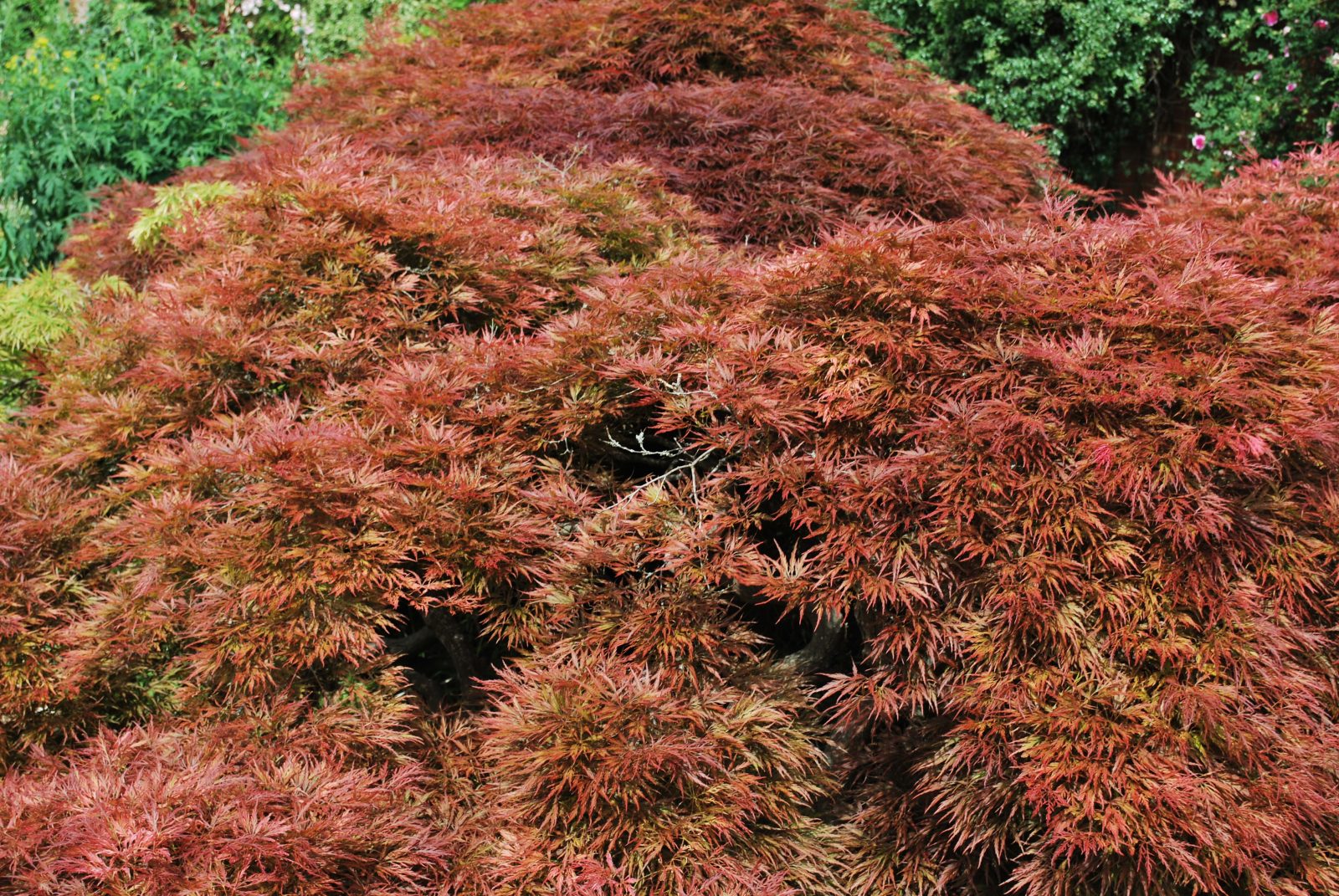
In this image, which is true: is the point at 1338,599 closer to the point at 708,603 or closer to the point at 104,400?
the point at 708,603

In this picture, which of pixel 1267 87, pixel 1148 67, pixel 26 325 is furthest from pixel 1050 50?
pixel 26 325

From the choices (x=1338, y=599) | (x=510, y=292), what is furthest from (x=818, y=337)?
(x=1338, y=599)

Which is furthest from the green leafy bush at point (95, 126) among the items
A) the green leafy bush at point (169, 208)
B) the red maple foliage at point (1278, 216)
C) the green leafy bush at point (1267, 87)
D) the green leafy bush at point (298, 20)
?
the green leafy bush at point (1267, 87)

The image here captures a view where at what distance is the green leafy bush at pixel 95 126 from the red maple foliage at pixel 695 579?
3460 mm

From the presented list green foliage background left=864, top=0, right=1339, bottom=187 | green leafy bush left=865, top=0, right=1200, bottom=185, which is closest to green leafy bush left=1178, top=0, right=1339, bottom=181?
green foliage background left=864, top=0, right=1339, bottom=187

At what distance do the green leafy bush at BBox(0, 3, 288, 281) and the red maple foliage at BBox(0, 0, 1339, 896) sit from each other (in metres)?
3.46

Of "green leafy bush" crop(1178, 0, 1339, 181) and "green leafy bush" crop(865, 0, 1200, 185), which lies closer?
"green leafy bush" crop(1178, 0, 1339, 181)

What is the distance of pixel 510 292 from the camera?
10.6 feet

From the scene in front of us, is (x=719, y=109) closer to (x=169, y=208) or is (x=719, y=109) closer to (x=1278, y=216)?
(x=1278, y=216)

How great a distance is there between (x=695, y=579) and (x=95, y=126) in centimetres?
529

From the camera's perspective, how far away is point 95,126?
6094mm

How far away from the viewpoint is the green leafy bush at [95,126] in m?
5.98

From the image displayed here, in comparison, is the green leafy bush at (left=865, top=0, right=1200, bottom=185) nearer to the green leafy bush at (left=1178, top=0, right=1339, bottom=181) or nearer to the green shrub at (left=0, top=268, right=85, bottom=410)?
the green leafy bush at (left=1178, top=0, right=1339, bottom=181)

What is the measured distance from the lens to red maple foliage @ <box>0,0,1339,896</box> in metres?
2.24
